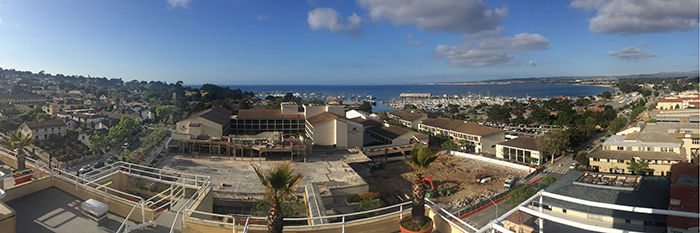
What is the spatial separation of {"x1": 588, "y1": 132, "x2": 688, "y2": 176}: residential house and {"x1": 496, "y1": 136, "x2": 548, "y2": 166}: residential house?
152 inches

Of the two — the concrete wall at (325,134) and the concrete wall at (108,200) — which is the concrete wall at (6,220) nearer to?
the concrete wall at (108,200)

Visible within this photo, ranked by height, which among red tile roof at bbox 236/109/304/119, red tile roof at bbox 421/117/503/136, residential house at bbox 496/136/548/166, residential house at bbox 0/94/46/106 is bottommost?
residential house at bbox 496/136/548/166

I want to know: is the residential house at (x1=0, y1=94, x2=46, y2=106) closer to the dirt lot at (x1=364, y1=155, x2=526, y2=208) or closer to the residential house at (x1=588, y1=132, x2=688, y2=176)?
the dirt lot at (x1=364, y1=155, x2=526, y2=208)

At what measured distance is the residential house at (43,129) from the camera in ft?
101

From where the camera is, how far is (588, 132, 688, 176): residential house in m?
23.0

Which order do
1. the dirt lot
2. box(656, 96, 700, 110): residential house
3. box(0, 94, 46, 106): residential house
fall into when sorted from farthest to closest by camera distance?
box(0, 94, 46, 106): residential house, box(656, 96, 700, 110): residential house, the dirt lot

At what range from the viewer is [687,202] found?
36.6 feet

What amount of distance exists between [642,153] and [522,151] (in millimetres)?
8308

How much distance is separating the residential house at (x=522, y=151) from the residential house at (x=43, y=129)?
4536 cm

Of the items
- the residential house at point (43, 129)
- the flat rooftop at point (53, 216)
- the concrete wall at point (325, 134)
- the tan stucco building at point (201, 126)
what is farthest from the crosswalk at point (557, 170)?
the residential house at point (43, 129)

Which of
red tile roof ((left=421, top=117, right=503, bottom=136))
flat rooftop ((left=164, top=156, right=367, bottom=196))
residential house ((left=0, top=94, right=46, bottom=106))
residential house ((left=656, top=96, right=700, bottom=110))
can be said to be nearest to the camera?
flat rooftop ((left=164, top=156, right=367, bottom=196))

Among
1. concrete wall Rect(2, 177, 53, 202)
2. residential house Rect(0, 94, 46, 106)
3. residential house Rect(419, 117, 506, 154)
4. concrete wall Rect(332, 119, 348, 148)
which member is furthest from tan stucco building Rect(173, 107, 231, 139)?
residential house Rect(0, 94, 46, 106)

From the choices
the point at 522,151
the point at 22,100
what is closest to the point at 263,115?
the point at 522,151

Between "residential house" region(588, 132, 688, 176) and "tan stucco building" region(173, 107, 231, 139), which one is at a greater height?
"tan stucco building" region(173, 107, 231, 139)
